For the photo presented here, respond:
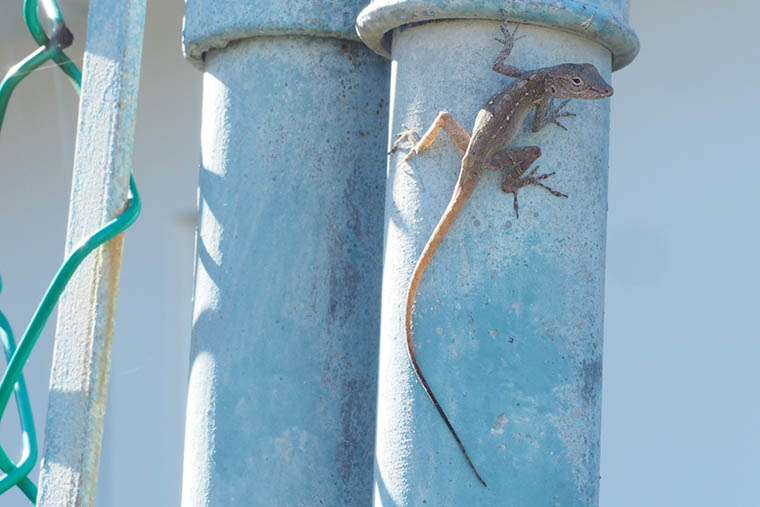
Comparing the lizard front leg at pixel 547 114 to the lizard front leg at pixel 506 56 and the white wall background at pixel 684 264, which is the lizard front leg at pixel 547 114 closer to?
the lizard front leg at pixel 506 56

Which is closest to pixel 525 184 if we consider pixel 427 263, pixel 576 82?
pixel 427 263

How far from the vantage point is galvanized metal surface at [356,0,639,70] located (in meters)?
1.25

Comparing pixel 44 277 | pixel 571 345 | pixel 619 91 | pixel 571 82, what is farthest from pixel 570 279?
pixel 44 277

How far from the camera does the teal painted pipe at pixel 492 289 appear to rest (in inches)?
48.0

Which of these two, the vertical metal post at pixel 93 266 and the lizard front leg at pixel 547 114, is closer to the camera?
the lizard front leg at pixel 547 114

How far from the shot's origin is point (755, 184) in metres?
3.47

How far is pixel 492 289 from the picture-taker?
1.23 meters

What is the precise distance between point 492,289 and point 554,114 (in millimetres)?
270

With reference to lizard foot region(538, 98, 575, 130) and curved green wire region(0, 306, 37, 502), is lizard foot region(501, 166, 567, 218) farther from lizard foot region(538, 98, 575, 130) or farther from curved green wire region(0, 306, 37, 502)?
curved green wire region(0, 306, 37, 502)

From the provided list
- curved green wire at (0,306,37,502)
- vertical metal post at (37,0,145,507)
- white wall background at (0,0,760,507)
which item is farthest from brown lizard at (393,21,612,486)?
white wall background at (0,0,760,507)

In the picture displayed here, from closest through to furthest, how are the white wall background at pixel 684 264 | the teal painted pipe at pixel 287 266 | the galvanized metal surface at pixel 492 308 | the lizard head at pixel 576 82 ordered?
the galvanized metal surface at pixel 492 308, the lizard head at pixel 576 82, the teal painted pipe at pixel 287 266, the white wall background at pixel 684 264

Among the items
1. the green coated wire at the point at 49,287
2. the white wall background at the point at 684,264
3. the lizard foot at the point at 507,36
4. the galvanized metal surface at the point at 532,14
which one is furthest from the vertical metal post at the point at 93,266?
the white wall background at the point at 684,264

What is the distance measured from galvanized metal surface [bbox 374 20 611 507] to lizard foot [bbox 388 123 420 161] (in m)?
0.01

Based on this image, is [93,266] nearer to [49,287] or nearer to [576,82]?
[49,287]
